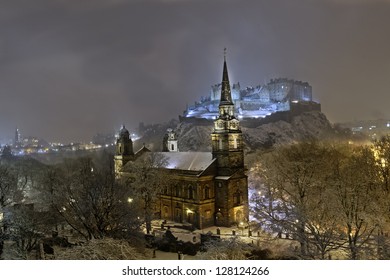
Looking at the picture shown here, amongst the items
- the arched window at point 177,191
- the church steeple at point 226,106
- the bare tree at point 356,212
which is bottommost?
the bare tree at point 356,212

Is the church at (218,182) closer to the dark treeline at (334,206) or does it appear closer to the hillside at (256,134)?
the hillside at (256,134)

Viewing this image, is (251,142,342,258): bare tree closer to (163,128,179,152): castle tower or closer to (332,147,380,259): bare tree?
(332,147,380,259): bare tree

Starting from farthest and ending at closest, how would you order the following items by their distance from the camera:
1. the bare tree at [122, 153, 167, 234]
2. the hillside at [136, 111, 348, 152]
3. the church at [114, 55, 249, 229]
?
1. the hillside at [136, 111, 348, 152]
2. the church at [114, 55, 249, 229]
3. the bare tree at [122, 153, 167, 234]

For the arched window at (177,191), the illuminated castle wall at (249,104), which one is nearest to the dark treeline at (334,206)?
the illuminated castle wall at (249,104)

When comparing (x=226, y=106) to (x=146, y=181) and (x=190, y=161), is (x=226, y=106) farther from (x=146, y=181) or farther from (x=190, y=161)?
(x=146, y=181)

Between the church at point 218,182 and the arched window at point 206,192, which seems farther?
the arched window at point 206,192

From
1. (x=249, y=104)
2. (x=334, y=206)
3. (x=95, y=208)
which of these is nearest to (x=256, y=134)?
(x=249, y=104)

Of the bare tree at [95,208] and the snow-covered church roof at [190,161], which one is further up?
the snow-covered church roof at [190,161]

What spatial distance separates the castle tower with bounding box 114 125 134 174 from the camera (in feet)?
59.0

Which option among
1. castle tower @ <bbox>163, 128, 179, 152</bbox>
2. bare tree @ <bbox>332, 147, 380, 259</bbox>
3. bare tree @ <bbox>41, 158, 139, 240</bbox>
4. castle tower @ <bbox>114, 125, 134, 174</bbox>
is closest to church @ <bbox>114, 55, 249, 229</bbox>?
castle tower @ <bbox>163, 128, 179, 152</bbox>

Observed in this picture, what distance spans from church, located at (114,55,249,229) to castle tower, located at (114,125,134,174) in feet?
12.9

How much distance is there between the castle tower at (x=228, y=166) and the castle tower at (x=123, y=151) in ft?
18.5

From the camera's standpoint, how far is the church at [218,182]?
45.6 ft
